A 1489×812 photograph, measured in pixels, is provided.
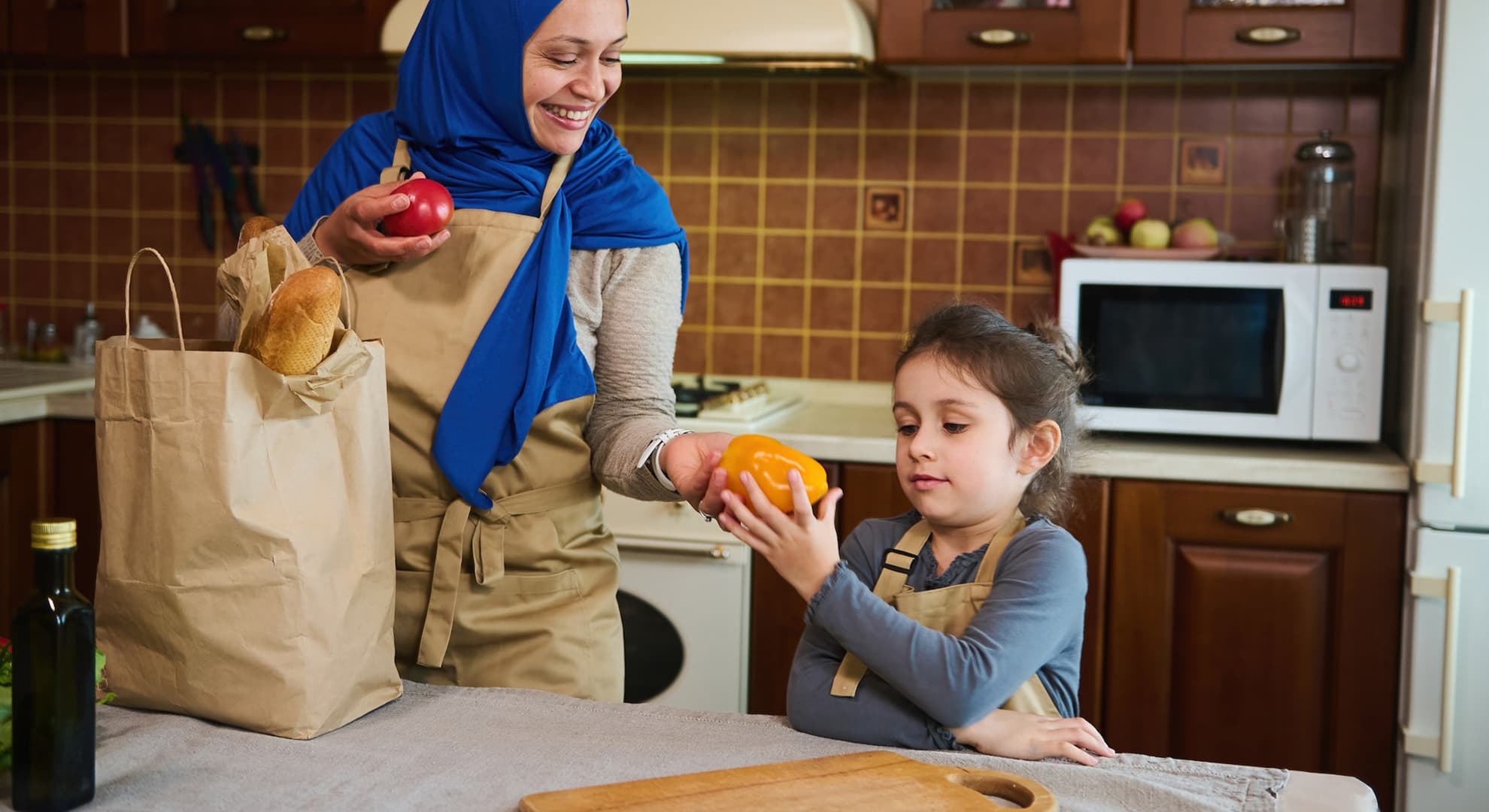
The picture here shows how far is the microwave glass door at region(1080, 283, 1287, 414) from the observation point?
239 centimetres

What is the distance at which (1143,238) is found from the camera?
257 cm

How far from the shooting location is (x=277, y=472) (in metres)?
0.99

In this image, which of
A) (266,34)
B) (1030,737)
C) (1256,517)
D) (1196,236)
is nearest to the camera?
(1030,737)

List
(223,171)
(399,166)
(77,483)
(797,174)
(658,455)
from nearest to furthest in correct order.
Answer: (658,455) → (399,166) → (77,483) → (797,174) → (223,171)

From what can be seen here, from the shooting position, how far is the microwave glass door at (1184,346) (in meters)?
2.39

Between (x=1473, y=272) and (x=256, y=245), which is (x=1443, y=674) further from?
(x=256, y=245)

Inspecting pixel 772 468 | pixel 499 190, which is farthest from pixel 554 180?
pixel 772 468

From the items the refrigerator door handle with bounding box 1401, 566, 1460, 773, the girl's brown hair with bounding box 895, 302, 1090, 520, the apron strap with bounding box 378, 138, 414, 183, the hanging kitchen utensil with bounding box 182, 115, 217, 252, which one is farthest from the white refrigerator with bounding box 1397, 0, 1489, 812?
the hanging kitchen utensil with bounding box 182, 115, 217, 252

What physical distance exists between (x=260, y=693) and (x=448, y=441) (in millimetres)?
373

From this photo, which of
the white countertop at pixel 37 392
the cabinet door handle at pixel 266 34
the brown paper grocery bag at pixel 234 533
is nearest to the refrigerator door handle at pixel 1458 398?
the brown paper grocery bag at pixel 234 533

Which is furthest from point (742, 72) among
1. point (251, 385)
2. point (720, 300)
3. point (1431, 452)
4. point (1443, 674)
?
point (251, 385)

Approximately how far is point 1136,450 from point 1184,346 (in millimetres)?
220

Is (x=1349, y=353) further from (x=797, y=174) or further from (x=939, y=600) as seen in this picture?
(x=939, y=600)

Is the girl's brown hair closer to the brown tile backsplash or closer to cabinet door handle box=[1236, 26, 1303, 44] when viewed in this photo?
cabinet door handle box=[1236, 26, 1303, 44]
